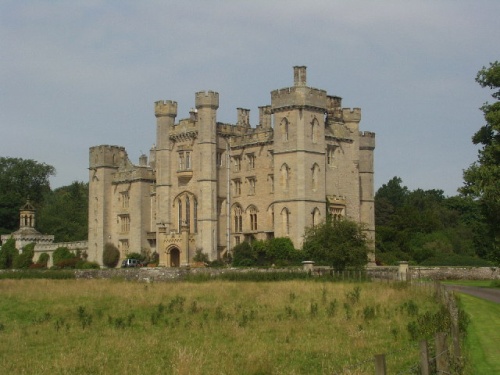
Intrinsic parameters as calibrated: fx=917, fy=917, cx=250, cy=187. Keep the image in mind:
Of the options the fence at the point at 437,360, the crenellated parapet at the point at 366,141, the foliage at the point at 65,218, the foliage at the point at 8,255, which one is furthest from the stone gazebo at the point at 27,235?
the fence at the point at 437,360

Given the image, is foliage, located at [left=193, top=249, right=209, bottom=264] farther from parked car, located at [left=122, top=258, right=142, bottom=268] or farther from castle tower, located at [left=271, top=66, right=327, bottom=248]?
parked car, located at [left=122, top=258, right=142, bottom=268]

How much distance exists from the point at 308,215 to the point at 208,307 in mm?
29659

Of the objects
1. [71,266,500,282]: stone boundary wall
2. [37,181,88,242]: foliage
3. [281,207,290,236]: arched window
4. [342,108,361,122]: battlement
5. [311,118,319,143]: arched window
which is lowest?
[71,266,500,282]: stone boundary wall

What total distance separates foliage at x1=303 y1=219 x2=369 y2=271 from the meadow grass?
16.8 meters

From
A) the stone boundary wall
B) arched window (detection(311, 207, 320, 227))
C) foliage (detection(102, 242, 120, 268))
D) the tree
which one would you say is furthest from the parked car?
the tree

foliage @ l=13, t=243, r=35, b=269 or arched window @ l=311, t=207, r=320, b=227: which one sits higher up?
arched window @ l=311, t=207, r=320, b=227

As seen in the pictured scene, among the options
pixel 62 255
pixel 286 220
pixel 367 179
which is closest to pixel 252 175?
pixel 286 220

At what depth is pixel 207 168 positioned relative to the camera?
6197cm

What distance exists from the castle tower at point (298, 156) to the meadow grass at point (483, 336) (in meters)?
28.2

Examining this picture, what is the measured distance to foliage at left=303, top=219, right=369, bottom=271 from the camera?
46.7m

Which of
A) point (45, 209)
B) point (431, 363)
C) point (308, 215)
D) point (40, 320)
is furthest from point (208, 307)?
point (45, 209)

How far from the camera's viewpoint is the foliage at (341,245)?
46688 millimetres

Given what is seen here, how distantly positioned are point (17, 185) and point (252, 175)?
47921 millimetres

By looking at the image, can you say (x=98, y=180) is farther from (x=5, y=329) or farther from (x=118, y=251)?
(x=5, y=329)
